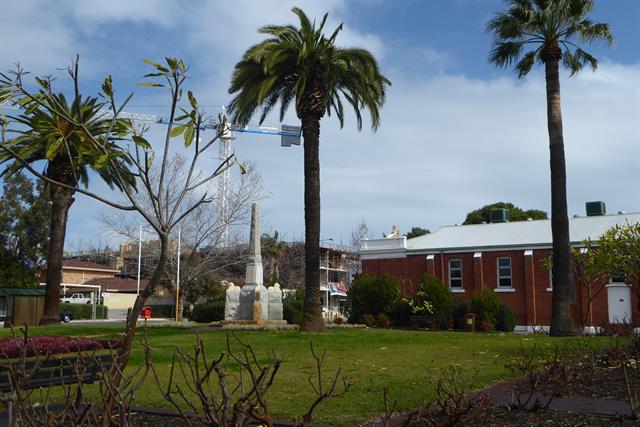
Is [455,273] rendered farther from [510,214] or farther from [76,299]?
[76,299]

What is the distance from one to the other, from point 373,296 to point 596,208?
1693cm

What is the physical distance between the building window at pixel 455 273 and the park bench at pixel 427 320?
987 cm

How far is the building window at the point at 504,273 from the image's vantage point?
38256 mm

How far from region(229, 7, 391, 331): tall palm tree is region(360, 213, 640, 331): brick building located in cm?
1341

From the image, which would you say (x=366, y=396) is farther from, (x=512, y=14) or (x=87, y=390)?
(x=512, y=14)

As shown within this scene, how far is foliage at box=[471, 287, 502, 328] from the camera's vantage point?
99.0 ft

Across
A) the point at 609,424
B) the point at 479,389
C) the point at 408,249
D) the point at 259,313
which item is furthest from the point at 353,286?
the point at 609,424

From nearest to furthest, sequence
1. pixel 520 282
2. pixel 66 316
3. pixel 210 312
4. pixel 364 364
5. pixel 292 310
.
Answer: pixel 364 364 < pixel 292 310 < pixel 210 312 < pixel 520 282 < pixel 66 316

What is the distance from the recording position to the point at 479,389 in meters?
9.73

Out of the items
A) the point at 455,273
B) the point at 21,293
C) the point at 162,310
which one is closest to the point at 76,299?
the point at 162,310

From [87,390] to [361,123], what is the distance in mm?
17822

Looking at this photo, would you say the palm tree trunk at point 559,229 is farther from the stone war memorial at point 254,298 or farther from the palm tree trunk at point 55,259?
the palm tree trunk at point 55,259

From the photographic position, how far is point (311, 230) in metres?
22.9

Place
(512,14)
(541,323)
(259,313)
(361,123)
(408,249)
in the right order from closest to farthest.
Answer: (512,14), (361,123), (259,313), (541,323), (408,249)
